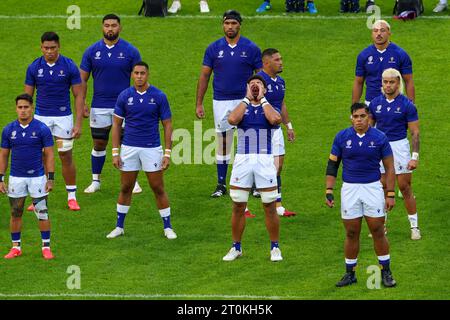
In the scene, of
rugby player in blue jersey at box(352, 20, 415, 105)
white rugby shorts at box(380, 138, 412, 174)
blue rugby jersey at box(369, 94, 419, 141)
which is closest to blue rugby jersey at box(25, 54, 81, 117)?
rugby player in blue jersey at box(352, 20, 415, 105)

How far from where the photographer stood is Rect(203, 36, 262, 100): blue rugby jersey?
21.9m

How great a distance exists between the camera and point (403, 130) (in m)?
19.7

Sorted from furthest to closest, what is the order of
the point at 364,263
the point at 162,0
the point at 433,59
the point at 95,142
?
the point at 162,0
the point at 433,59
the point at 95,142
the point at 364,263

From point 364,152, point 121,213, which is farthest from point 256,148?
point 121,213

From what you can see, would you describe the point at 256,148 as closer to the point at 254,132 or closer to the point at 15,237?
the point at 254,132

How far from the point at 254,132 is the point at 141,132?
214cm

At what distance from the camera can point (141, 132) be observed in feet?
65.6

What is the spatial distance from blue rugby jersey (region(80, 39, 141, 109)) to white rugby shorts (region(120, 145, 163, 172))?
2101 millimetres

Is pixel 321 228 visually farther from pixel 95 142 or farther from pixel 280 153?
pixel 95 142

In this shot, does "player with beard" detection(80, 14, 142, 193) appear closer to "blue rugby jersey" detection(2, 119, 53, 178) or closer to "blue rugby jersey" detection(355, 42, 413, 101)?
"blue rugby jersey" detection(2, 119, 53, 178)

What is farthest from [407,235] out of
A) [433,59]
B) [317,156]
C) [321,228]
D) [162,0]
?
[162,0]

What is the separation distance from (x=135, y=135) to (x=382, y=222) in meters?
4.35

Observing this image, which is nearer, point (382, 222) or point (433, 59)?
point (382, 222)

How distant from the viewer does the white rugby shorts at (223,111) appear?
22.0 meters
